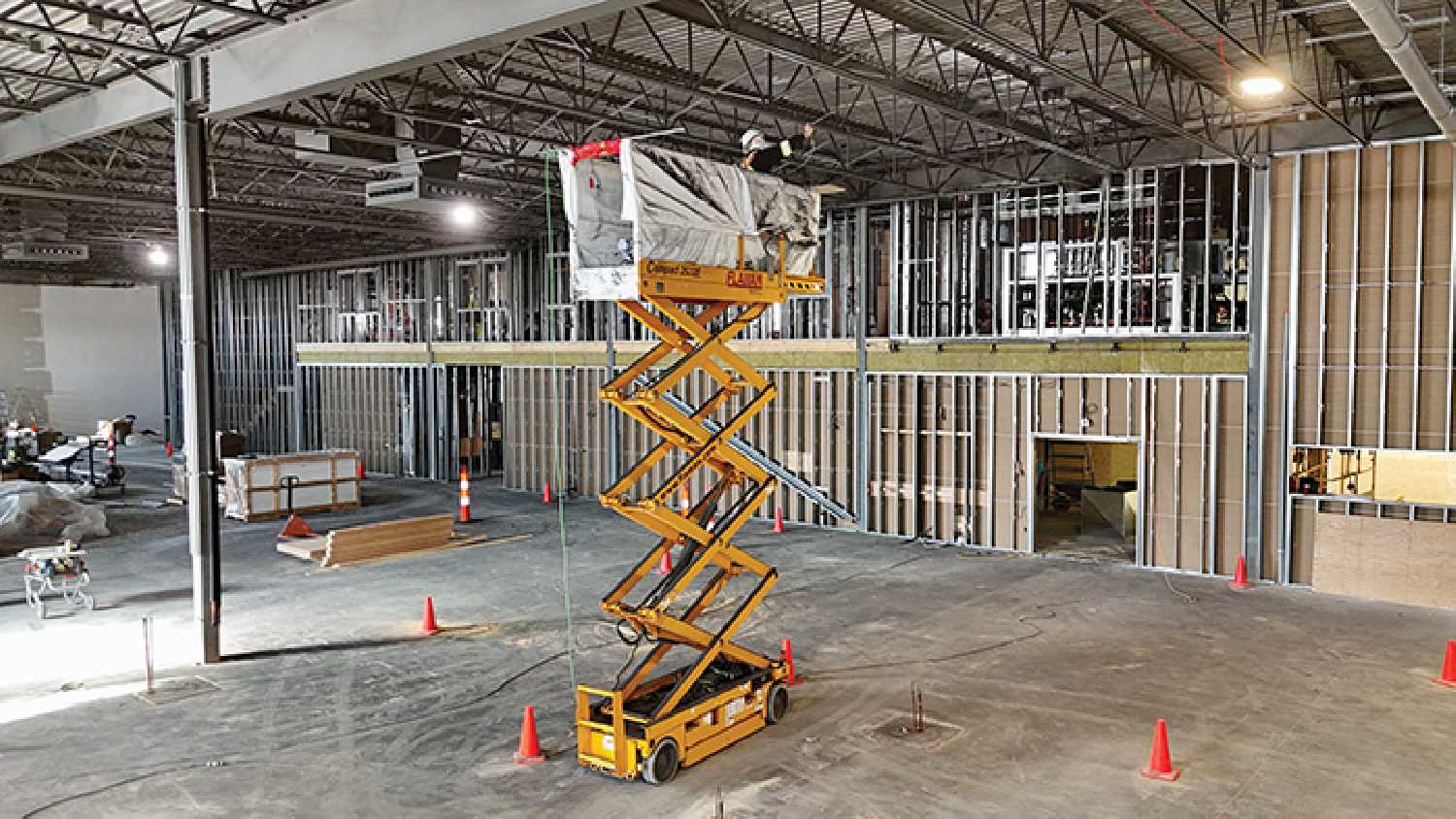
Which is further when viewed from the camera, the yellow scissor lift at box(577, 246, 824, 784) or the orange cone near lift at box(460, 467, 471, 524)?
the orange cone near lift at box(460, 467, 471, 524)

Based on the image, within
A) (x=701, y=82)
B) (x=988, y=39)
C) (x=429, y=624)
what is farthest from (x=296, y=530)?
(x=988, y=39)

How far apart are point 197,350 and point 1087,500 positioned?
682 inches

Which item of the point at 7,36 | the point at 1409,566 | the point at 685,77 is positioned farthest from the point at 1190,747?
the point at 7,36

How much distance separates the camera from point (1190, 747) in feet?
32.2

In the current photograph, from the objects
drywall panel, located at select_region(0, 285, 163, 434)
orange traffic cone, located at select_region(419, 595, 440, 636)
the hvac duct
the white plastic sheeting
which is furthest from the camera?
drywall panel, located at select_region(0, 285, 163, 434)

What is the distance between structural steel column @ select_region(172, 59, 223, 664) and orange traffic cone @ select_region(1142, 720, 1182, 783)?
10.9 metres

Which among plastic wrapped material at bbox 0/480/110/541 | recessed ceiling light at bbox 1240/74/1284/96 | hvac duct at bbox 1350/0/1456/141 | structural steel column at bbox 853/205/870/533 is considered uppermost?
recessed ceiling light at bbox 1240/74/1284/96

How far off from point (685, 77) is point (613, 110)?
9.76ft

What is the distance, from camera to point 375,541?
1927cm

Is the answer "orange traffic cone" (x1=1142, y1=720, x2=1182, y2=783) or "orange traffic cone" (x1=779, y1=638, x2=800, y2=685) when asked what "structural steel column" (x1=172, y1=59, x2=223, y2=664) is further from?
"orange traffic cone" (x1=1142, y1=720, x2=1182, y2=783)

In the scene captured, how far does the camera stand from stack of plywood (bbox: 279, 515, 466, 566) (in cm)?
1873

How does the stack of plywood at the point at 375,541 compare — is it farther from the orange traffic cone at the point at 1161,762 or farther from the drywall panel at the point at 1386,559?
the drywall panel at the point at 1386,559

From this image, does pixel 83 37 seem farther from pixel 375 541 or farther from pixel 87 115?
pixel 375 541

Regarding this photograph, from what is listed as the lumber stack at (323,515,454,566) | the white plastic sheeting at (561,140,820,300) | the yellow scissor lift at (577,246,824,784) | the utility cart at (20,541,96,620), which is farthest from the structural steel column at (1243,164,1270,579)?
the utility cart at (20,541,96,620)
